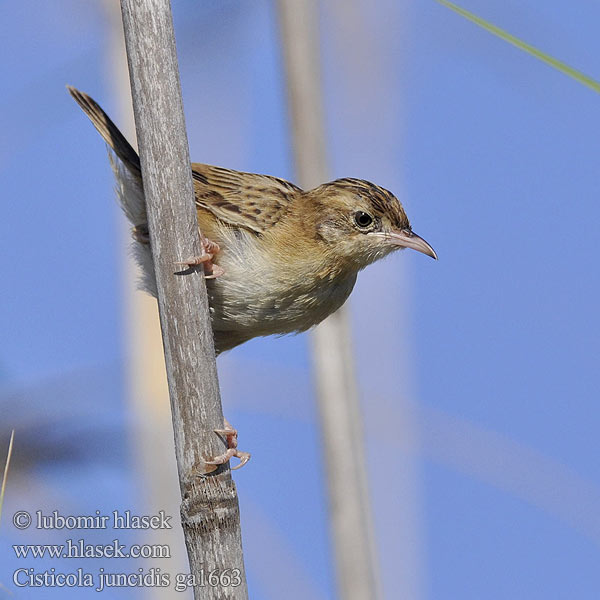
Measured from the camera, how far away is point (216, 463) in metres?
2.29

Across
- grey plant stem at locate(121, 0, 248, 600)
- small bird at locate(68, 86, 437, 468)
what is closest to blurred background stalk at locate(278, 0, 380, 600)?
small bird at locate(68, 86, 437, 468)

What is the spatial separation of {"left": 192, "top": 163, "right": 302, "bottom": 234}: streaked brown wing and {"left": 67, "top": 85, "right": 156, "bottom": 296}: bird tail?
273 millimetres

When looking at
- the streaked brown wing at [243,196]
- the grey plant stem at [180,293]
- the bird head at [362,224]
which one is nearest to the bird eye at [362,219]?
the bird head at [362,224]

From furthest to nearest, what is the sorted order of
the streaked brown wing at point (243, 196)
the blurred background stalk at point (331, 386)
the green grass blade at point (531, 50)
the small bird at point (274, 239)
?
the streaked brown wing at point (243, 196), the small bird at point (274, 239), the blurred background stalk at point (331, 386), the green grass blade at point (531, 50)

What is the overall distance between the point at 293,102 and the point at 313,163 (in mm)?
270

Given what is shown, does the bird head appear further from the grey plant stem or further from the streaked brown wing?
the grey plant stem

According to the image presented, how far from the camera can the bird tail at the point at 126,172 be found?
12.4ft

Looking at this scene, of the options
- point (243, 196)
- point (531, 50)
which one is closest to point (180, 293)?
point (531, 50)

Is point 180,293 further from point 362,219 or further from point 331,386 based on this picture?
point 362,219

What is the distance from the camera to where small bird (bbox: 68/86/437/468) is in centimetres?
352

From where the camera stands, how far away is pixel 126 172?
3783 millimetres

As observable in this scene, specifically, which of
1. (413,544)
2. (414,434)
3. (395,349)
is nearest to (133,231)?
(395,349)

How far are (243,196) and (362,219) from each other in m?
0.53

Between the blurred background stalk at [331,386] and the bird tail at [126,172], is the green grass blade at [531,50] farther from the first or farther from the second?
the bird tail at [126,172]
